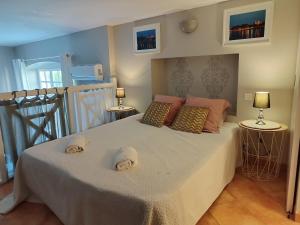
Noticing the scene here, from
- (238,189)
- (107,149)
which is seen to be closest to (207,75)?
(238,189)

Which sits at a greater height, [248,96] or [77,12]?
[77,12]

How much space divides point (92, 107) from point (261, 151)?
2740 mm

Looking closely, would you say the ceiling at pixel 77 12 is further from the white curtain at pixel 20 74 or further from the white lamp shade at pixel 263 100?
the white curtain at pixel 20 74

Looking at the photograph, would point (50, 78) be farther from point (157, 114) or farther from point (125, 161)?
point (125, 161)

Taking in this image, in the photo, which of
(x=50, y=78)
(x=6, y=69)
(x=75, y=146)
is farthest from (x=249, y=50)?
(x=6, y=69)

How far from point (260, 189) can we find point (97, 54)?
3.47 meters

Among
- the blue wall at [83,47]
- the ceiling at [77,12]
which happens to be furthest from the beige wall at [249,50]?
the blue wall at [83,47]

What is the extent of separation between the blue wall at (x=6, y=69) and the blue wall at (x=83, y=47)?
4.82 feet

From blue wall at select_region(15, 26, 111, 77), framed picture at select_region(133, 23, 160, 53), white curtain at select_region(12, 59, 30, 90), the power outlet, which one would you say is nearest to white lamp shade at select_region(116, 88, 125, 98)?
blue wall at select_region(15, 26, 111, 77)

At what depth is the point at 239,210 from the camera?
76.3 inches

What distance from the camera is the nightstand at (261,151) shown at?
8.22 feet

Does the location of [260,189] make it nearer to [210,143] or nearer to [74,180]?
[210,143]

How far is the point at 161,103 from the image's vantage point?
115 inches

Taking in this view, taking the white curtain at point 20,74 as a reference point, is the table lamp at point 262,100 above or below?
below
